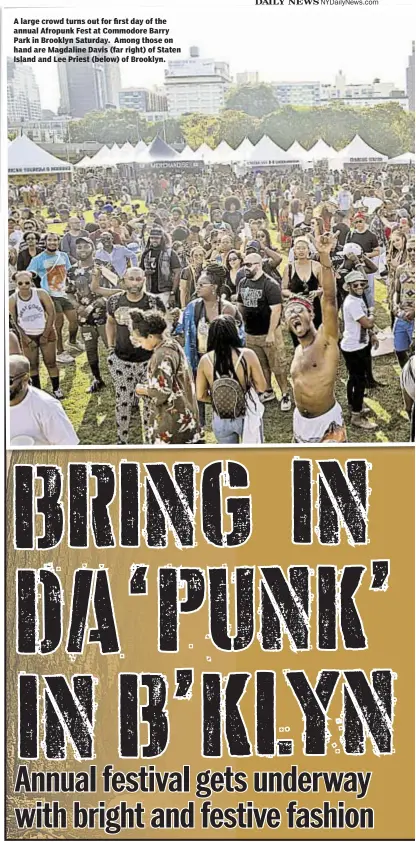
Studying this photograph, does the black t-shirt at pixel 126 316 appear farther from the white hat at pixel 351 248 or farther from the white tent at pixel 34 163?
the white hat at pixel 351 248

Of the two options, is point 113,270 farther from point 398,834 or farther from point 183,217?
point 398,834

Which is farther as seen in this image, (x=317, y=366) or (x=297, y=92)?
(x=317, y=366)

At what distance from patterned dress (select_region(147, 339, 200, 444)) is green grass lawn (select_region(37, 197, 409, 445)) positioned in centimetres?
9

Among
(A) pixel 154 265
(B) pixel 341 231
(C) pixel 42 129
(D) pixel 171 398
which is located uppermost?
(C) pixel 42 129

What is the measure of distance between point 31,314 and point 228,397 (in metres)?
0.88

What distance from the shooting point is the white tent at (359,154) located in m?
4.49

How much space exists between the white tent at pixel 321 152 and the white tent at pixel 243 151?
0.24 meters

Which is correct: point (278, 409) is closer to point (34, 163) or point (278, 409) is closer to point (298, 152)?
point (298, 152)

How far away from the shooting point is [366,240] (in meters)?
4.59

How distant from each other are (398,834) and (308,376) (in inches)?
77.8

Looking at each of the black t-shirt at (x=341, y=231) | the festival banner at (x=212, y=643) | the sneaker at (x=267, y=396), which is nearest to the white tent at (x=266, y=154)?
the black t-shirt at (x=341, y=231)

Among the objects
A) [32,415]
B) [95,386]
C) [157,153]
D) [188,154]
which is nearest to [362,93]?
[188,154]

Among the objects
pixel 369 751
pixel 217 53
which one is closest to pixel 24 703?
pixel 369 751

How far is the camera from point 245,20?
4480mm
